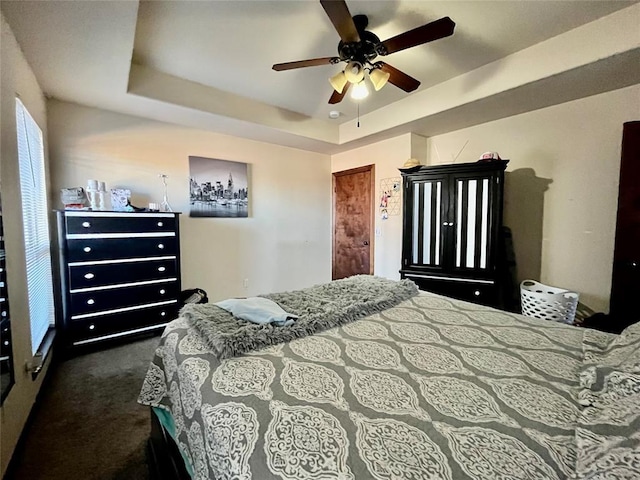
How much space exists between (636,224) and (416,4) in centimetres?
232

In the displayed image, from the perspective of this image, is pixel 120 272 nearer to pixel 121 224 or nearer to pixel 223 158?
pixel 121 224

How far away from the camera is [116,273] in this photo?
272cm

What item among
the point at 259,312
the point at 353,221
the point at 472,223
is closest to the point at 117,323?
the point at 259,312

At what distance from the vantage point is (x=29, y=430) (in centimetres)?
167

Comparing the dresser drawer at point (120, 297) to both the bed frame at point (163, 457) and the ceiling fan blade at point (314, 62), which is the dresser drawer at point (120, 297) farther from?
the ceiling fan blade at point (314, 62)

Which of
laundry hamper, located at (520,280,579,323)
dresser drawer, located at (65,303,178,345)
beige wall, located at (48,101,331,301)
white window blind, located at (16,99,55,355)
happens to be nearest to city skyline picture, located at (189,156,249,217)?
beige wall, located at (48,101,331,301)

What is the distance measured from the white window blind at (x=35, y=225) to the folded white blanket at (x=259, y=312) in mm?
1548

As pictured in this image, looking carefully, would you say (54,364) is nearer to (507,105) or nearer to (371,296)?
(371,296)

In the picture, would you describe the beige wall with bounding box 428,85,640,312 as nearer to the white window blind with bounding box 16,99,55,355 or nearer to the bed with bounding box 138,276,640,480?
the bed with bounding box 138,276,640,480

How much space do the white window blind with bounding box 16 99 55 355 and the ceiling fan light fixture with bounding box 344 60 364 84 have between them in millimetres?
2213

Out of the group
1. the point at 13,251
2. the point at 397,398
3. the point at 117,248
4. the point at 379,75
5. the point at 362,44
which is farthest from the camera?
the point at 117,248

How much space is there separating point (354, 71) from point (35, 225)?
2.72 m

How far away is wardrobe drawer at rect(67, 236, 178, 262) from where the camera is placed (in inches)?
99.6

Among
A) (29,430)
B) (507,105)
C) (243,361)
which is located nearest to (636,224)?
(507,105)
